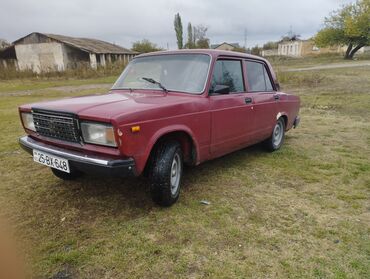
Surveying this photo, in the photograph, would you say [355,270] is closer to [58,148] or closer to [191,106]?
[191,106]

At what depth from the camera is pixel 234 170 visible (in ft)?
15.7

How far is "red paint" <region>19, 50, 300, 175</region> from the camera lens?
2932 mm

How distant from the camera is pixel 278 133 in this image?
5.94 metres

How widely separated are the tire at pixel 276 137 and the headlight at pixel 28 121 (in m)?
3.85

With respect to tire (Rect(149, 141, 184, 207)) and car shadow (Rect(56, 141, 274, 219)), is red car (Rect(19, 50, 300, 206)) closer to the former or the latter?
tire (Rect(149, 141, 184, 207))

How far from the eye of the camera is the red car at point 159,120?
9.64 feet

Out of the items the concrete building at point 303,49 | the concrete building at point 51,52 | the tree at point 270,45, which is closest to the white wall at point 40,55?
the concrete building at point 51,52

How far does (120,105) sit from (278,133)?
3735 mm

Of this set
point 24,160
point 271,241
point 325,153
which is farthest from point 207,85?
point 24,160

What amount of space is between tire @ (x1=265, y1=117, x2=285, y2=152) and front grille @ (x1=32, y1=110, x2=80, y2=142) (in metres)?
3.64

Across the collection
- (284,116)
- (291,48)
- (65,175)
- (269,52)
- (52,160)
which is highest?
(291,48)

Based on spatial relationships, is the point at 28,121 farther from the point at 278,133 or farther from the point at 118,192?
the point at 278,133

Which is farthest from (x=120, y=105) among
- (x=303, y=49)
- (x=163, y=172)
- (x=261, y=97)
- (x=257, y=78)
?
(x=303, y=49)

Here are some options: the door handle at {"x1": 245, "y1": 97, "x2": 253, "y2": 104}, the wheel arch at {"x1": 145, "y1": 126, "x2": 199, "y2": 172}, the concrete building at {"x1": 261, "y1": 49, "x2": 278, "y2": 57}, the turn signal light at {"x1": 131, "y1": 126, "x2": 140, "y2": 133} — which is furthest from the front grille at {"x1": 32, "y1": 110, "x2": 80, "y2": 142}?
the concrete building at {"x1": 261, "y1": 49, "x2": 278, "y2": 57}
